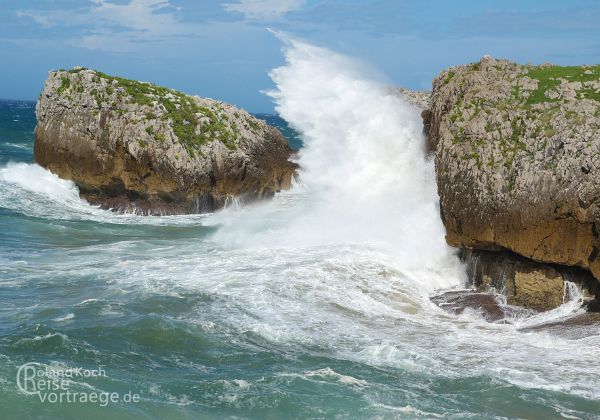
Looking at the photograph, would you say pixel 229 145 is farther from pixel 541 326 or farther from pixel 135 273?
pixel 541 326

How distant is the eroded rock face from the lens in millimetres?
14281

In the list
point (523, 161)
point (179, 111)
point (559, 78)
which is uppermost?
point (559, 78)

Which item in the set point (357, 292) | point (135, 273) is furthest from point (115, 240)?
point (357, 292)

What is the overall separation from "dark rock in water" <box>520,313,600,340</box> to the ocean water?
298 mm

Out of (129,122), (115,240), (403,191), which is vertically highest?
(129,122)

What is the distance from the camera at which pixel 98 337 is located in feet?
40.6

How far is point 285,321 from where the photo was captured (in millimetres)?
13492

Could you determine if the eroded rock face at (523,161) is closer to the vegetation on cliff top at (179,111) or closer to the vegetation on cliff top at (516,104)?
the vegetation on cliff top at (516,104)

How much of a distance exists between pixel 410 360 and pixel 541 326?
353 cm

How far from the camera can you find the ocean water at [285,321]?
33.2 ft

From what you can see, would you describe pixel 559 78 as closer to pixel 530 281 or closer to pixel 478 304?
pixel 530 281

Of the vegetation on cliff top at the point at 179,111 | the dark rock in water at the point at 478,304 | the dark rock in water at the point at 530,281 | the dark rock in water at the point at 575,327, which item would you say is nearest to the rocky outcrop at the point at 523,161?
the dark rock in water at the point at 530,281

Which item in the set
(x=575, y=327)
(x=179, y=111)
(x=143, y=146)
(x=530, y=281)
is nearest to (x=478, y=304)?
(x=530, y=281)

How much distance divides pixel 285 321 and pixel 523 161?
6.03m
